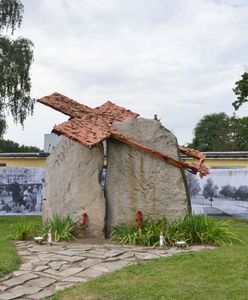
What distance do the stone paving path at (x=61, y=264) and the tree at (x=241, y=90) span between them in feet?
70.4

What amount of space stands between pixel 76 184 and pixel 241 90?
69.4 ft

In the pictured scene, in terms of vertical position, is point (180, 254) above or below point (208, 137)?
below

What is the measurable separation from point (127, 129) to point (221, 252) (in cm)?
318

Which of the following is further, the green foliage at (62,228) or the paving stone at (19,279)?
the green foliage at (62,228)

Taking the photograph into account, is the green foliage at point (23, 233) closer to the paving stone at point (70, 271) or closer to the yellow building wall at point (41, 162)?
the paving stone at point (70, 271)

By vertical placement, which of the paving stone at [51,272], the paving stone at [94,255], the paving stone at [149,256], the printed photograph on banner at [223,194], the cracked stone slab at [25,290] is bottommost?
the cracked stone slab at [25,290]

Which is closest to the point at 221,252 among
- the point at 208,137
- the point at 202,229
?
the point at 202,229

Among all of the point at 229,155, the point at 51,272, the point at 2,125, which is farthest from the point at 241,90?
the point at 51,272

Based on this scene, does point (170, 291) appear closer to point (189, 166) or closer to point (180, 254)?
point (180, 254)

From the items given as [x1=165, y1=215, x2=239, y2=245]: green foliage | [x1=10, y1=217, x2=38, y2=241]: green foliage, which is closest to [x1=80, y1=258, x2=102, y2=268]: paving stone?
[x1=165, y1=215, x2=239, y2=245]: green foliage

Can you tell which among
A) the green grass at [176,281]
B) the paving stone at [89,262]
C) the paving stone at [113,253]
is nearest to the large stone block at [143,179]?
the paving stone at [113,253]

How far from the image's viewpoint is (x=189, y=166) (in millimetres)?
9062

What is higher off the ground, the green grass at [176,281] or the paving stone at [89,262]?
the paving stone at [89,262]

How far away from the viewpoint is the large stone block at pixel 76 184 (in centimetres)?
914
